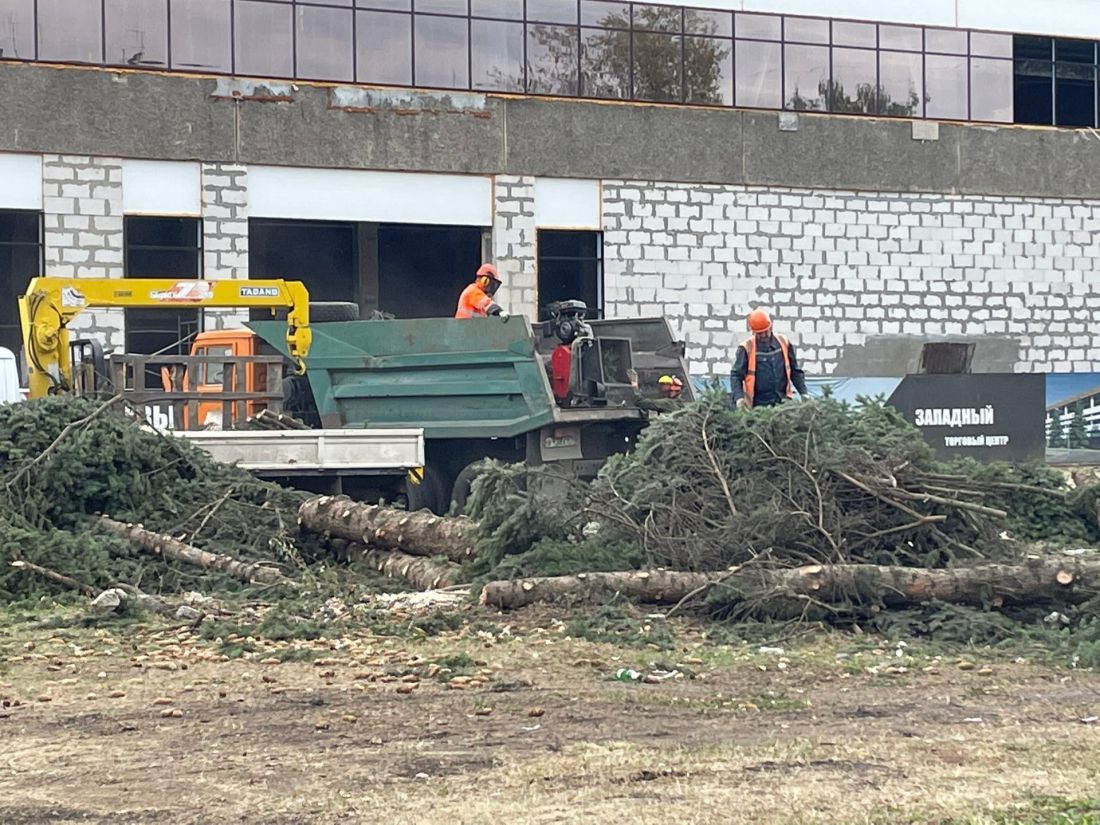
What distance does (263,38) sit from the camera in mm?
29469

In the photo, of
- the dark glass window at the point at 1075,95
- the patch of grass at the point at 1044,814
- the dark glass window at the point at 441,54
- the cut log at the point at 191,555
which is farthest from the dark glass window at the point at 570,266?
the patch of grass at the point at 1044,814

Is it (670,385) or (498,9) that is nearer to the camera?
(670,385)

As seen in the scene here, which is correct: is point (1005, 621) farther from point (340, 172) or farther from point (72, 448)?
point (340, 172)

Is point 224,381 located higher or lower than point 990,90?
lower

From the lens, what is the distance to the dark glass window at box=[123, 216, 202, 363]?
28.7 m

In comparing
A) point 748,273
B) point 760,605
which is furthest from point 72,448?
point 748,273

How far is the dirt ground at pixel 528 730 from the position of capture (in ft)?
18.8

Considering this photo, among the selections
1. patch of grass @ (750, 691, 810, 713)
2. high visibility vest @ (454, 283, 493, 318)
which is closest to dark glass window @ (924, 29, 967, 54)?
high visibility vest @ (454, 283, 493, 318)

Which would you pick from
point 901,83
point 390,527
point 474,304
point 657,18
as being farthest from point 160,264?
point 390,527

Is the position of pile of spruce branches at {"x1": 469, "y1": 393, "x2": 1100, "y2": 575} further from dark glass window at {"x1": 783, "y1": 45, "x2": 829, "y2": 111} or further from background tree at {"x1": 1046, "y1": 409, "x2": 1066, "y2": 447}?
dark glass window at {"x1": 783, "y1": 45, "x2": 829, "y2": 111}

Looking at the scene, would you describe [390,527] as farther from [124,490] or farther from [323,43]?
[323,43]

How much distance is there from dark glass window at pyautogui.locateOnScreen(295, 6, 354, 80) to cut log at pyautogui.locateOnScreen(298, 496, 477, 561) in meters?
17.3

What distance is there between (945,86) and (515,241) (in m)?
10.2

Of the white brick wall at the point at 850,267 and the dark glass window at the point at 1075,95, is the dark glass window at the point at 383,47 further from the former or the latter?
the dark glass window at the point at 1075,95
